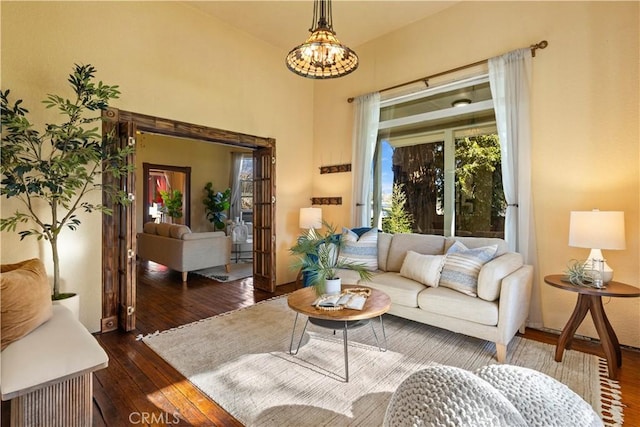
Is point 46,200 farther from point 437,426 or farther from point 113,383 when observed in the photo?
point 437,426

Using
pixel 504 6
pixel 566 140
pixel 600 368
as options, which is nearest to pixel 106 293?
pixel 600 368

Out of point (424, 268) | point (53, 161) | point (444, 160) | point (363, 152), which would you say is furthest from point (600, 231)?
point (53, 161)

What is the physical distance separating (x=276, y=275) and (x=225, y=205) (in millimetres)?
3924

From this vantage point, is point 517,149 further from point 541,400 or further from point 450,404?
point 450,404

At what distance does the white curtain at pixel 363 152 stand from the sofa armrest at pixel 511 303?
2.19 m

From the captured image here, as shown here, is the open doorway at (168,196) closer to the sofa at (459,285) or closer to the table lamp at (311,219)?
the table lamp at (311,219)

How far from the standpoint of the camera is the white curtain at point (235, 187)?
26.8 feet

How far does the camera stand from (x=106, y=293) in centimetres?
301

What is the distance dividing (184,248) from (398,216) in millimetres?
3411

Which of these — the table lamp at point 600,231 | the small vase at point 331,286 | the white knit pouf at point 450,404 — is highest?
the table lamp at point 600,231

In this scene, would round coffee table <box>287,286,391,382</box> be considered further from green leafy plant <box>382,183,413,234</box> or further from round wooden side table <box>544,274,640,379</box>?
green leafy plant <box>382,183,413,234</box>

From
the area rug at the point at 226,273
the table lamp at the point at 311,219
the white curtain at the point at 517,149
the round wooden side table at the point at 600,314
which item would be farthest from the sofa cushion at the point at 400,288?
→ the area rug at the point at 226,273

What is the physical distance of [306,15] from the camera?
3.87m

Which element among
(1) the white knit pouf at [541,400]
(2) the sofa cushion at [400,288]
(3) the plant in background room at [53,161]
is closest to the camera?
(1) the white knit pouf at [541,400]
